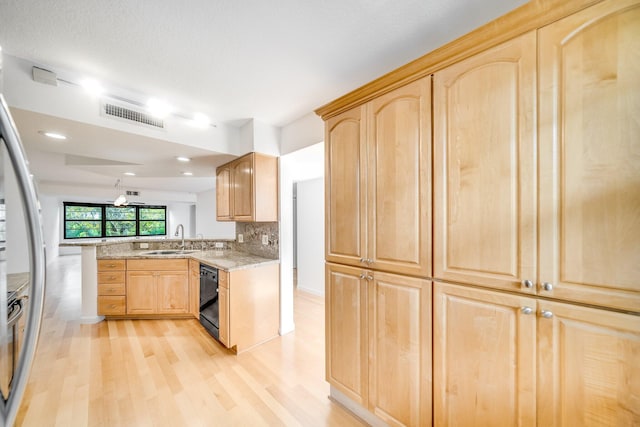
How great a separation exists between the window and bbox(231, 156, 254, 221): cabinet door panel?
912cm

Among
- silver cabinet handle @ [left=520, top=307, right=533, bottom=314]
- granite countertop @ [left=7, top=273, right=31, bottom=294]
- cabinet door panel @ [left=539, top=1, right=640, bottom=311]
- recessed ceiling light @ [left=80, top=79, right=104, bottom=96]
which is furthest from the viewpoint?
recessed ceiling light @ [left=80, top=79, right=104, bottom=96]

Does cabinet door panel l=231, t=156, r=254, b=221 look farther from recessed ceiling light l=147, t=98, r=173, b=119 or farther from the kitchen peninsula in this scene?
recessed ceiling light l=147, t=98, r=173, b=119

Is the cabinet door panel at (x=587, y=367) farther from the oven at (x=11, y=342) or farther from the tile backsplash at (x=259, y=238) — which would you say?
the tile backsplash at (x=259, y=238)

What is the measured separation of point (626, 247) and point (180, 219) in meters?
12.1

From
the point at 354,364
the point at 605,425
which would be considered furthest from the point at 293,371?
the point at 605,425

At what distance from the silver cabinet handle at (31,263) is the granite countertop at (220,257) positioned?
6.22 ft

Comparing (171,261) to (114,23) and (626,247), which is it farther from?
(626,247)

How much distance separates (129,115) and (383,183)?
7.55 feet

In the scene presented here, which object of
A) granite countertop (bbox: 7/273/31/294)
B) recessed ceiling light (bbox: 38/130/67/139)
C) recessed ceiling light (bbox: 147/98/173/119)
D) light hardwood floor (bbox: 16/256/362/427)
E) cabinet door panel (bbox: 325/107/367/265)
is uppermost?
recessed ceiling light (bbox: 147/98/173/119)

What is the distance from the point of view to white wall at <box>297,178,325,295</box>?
4418mm

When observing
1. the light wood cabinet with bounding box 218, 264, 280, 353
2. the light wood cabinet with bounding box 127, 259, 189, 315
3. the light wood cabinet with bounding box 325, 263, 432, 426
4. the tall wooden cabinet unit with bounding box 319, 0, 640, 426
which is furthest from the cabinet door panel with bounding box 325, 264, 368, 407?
the light wood cabinet with bounding box 127, 259, 189, 315

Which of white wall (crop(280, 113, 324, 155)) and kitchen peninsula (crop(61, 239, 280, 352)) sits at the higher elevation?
white wall (crop(280, 113, 324, 155))

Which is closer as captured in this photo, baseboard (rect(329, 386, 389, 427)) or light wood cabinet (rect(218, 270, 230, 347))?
baseboard (rect(329, 386, 389, 427))

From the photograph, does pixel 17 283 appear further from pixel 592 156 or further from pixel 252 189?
pixel 592 156
